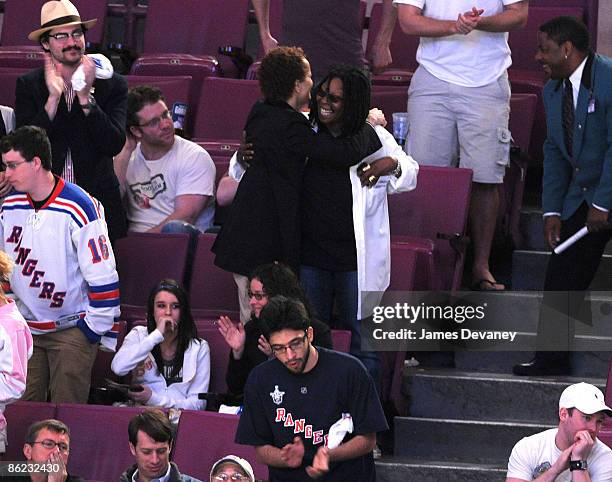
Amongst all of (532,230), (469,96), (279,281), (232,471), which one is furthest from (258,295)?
(532,230)

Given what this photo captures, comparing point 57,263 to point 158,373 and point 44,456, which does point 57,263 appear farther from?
point 44,456

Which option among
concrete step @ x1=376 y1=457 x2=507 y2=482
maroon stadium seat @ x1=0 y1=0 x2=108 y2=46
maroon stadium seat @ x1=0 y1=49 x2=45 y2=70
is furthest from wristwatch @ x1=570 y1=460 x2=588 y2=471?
maroon stadium seat @ x1=0 y1=0 x2=108 y2=46

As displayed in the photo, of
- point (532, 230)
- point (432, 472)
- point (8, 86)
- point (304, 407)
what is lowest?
point (432, 472)

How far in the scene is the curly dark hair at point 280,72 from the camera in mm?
6023

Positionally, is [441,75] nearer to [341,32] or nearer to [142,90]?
[341,32]

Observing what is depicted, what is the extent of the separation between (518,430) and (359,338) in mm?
742

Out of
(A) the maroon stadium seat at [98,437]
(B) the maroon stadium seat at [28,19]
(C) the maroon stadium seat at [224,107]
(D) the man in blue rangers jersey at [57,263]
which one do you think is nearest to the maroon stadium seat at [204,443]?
(A) the maroon stadium seat at [98,437]

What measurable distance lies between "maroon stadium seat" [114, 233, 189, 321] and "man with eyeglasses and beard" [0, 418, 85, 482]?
1.25 metres

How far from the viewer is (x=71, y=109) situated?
6543mm

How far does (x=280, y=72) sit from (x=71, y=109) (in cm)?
102

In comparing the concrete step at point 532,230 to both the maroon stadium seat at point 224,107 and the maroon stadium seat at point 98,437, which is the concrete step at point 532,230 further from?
the maroon stadium seat at point 98,437

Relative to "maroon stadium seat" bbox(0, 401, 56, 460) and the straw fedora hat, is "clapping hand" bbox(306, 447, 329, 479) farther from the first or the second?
the straw fedora hat

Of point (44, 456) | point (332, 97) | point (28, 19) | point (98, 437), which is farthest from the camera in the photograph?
point (28, 19)

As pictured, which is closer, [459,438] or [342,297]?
[342,297]
